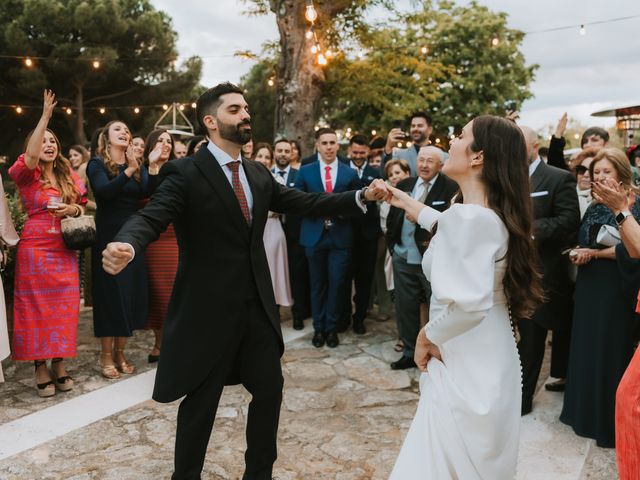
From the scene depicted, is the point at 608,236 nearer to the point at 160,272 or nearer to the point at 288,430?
the point at 288,430

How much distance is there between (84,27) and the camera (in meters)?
22.1

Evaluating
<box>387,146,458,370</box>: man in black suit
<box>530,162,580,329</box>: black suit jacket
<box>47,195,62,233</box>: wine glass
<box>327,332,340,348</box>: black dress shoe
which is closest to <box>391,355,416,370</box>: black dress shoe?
<box>387,146,458,370</box>: man in black suit

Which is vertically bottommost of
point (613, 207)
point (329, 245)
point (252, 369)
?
point (252, 369)

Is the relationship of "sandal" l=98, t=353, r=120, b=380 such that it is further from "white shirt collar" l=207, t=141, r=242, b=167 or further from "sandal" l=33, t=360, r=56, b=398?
"white shirt collar" l=207, t=141, r=242, b=167

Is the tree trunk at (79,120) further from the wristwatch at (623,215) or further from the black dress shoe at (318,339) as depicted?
the wristwatch at (623,215)

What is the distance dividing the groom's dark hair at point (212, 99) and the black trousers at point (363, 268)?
3.72 m

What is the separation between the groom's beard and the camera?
3.16 m

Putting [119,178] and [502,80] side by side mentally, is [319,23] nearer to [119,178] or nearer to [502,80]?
[119,178]

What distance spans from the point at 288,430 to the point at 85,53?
21418 millimetres

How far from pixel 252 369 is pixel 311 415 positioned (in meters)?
1.51

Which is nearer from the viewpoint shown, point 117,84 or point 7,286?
point 7,286

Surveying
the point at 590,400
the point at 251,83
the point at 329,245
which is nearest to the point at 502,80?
the point at 251,83

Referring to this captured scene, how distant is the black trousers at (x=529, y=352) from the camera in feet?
14.7

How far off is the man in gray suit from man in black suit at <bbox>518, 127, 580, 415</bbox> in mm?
2311
